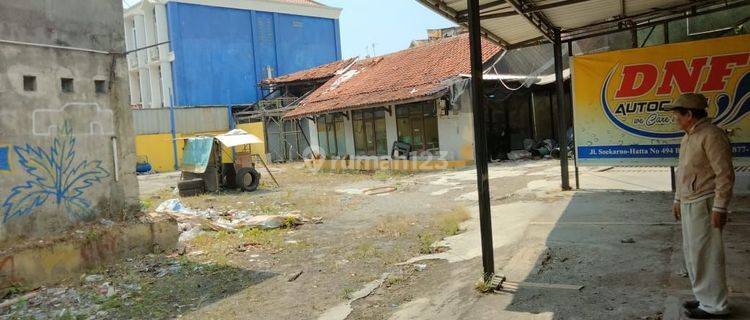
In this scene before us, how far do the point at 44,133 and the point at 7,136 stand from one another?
454 mm

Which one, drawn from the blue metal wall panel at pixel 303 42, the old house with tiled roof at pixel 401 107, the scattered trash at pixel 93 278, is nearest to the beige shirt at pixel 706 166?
the scattered trash at pixel 93 278

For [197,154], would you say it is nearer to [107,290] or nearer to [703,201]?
[107,290]

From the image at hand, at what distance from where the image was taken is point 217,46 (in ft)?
109

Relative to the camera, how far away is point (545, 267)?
17.1 feet

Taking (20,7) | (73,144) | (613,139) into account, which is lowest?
(613,139)

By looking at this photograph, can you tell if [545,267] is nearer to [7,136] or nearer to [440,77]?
[7,136]

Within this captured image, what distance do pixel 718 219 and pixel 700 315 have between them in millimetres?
680

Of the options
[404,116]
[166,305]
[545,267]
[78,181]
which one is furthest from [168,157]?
[545,267]

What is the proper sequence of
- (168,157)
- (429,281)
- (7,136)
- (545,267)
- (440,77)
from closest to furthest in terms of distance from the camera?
(545,267), (429,281), (7,136), (440,77), (168,157)

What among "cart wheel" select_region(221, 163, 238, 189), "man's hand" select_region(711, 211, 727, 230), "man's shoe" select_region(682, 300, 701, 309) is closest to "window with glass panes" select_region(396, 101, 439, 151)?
"cart wheel" select_region(221, 163, 238, 189)

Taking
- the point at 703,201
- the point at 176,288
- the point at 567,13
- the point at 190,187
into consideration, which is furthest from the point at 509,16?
the point at 190,187

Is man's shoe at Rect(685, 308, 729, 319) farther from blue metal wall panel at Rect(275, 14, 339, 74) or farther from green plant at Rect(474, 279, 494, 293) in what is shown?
blue metal wall panel at Rect(275, 14, 339, 74)

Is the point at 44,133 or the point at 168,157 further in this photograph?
the point at 168,157

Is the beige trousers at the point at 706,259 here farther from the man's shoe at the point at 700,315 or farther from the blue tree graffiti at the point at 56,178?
the blue tree graffiti at the point at 56,178
